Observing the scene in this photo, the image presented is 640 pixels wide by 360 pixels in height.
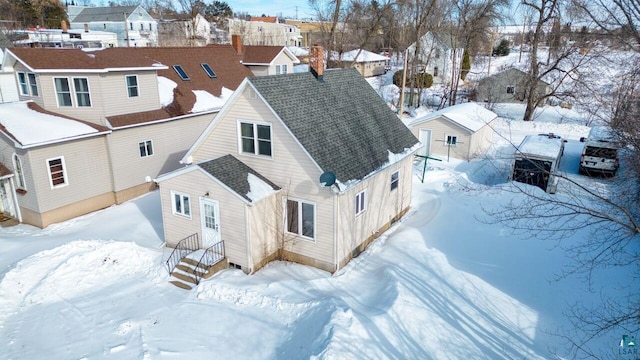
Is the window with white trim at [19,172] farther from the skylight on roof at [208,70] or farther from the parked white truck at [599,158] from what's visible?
the parked white truck at [599,158]

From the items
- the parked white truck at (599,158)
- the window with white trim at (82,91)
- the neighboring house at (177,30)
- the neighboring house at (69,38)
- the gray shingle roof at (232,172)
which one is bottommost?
the parked white truck at (599,158)

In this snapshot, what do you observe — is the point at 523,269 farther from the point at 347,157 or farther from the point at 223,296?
the point at 223,296

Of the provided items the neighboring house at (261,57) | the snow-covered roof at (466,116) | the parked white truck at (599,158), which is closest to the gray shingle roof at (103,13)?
the neighboring house at (261,57)

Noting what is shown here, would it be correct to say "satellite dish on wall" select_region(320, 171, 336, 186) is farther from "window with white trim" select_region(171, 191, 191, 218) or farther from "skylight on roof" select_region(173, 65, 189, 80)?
"skylight on roof" select_region(173, 65, 189, 80)

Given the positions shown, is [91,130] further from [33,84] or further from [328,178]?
[328,178]

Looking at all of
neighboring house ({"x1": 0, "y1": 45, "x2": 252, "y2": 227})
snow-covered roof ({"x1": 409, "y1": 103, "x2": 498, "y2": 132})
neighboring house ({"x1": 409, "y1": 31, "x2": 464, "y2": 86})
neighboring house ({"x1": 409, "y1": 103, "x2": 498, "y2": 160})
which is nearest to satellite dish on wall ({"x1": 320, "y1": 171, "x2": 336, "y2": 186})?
neighboring house ({"x1": 0, "y1": 45, "x2": 252, "y2": 227})

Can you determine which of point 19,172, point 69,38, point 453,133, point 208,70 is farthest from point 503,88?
point 69,38
